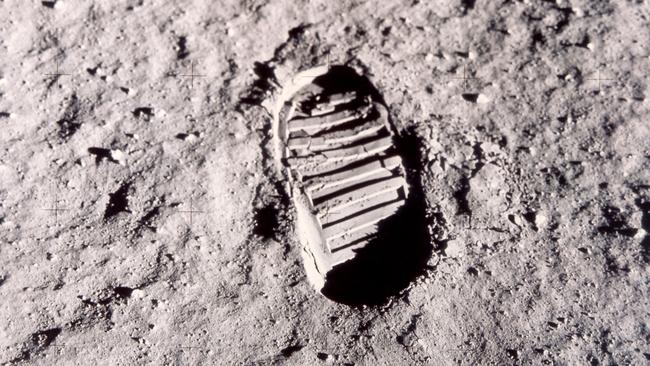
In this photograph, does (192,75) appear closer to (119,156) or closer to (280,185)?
(119,156)

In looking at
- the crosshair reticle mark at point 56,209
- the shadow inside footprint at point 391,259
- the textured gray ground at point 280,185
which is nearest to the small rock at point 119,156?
the textured gray ground at point 280,185

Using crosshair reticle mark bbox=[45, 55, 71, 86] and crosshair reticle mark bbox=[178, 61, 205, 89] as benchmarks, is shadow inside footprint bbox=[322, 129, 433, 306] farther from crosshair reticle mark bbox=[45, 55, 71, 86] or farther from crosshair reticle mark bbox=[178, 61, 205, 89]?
crosshair reticle mark bbox=[45, 55, 71, 86]

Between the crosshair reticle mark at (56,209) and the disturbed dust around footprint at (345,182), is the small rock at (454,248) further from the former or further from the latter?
the crosshair reticle mark at (56,209)

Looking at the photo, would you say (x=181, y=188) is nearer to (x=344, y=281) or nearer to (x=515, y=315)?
(x=344, y=281)

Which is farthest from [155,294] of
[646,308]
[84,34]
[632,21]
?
[632,21]

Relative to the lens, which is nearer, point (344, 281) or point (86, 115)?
point (86, 115)

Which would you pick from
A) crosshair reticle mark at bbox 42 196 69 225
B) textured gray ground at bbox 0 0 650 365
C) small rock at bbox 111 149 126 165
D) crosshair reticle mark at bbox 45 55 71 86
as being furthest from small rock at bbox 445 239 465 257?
crosshair reticle mark at bbox 45 55 71 86
